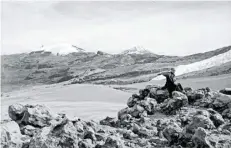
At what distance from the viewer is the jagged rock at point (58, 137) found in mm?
7047

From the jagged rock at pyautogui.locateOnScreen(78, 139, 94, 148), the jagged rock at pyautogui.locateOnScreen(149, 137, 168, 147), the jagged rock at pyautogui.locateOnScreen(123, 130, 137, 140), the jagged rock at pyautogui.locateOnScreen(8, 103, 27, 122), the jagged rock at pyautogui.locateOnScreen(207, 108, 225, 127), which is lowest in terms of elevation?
the jagged rock at pyautogui.locateOnScreen(149, 137, 168, 147)

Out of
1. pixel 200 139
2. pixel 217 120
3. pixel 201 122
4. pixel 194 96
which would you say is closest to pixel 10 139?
pixel 200 139

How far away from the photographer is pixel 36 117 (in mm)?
9930

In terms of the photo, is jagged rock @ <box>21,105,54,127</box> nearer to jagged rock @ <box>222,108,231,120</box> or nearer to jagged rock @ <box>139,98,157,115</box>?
jagged rock @ <box>139,98,157,115</box>

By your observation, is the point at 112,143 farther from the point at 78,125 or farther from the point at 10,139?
the point at 10,139

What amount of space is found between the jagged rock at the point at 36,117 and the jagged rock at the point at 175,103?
4026mm

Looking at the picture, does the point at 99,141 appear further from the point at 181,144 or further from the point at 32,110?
the point at 32,110

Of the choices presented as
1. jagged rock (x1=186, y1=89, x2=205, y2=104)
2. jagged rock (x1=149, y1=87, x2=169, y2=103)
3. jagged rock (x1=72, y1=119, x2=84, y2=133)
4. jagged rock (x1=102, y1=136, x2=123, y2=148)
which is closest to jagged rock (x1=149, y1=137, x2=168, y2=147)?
jagged rock (x1=102, y1=136, x2=123, y2=148)

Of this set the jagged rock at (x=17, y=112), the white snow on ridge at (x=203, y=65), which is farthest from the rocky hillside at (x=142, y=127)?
the white snow on ridge at (x=203, y=65)

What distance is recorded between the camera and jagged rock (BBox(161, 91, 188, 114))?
1151cm

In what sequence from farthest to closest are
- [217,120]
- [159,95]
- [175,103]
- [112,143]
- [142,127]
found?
[159,95] → [175,103] → [217,120] → [142,127] → [112,143]

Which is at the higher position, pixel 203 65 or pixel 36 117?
pixel 203 65

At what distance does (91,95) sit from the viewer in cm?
2414

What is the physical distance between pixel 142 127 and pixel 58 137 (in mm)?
2911
